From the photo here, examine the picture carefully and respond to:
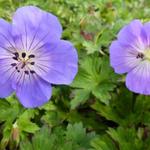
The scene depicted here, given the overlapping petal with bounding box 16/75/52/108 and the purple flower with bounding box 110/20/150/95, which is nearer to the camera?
the overlapping petal with bounding box 16/75/52/108

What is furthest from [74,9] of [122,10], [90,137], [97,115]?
[90,137]

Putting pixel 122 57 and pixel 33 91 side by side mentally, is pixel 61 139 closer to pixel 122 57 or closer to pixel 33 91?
pixel 33 91

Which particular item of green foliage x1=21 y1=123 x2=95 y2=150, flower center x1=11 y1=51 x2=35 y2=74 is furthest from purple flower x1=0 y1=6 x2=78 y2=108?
green foliage x1=21 y1=123 x2=95 y2=150

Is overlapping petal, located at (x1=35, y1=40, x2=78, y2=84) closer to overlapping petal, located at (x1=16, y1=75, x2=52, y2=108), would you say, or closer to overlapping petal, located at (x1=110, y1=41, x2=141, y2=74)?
overlapping petal, located at (x1=16, y1=75, x2=52, y2=108)

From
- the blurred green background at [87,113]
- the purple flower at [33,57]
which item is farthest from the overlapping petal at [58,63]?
the blurred green background at [87,113]

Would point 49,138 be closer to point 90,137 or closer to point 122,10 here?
point 90,137

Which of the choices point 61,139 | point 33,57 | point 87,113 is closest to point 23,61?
point 33,57
